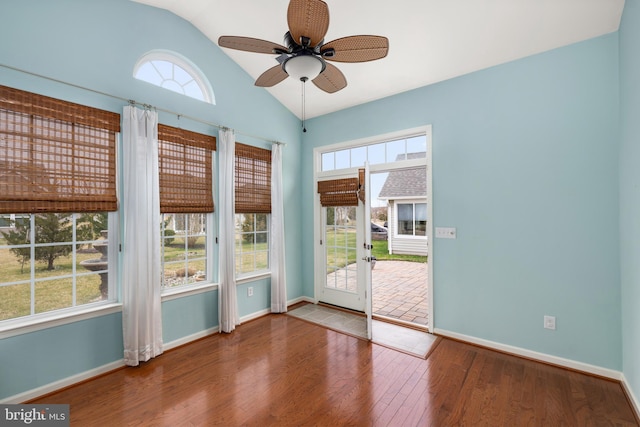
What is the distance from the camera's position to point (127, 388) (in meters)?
2.32

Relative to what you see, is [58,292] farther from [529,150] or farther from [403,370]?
[529,150]

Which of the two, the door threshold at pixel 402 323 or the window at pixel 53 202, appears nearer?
the window at pixel 53 202

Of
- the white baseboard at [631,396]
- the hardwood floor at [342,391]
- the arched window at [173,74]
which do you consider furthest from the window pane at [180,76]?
the white baseboard at [631,396]

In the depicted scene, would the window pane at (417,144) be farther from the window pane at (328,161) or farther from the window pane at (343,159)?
the window pane at (328,161)

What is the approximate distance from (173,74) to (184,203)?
1.46 meters

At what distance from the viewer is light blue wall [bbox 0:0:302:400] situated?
212 centimetres

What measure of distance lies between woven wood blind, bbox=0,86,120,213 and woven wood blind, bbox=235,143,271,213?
1.37 metres

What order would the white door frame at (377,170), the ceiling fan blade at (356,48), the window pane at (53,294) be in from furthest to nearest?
the white door frame at (377,170)
the window pane at (53,294)
the ceiling fan blade at (356,48)

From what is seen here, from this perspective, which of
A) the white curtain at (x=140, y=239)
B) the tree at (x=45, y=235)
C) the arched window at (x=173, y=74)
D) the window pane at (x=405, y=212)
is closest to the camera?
the tree at (x=45, y=235)

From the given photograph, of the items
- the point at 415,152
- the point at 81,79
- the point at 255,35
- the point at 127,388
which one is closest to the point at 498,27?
the point at 415,152

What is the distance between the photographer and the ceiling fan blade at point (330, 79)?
2.12 metres

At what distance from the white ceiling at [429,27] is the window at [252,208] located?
122 cm

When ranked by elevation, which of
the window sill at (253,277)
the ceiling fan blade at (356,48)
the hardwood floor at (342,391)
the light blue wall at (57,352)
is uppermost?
the ceiling fan blade at (356,48)

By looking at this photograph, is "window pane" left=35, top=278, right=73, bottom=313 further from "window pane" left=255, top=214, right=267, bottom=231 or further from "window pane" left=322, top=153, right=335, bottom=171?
"window pane" left=322, top=153, right=335, bottom=171
